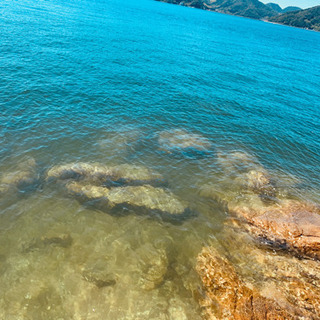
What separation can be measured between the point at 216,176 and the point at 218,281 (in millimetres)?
12862

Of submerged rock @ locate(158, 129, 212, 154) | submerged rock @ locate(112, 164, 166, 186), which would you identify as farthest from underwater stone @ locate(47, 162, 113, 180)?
submerged rock @ locate(158, 129, 212, 154)

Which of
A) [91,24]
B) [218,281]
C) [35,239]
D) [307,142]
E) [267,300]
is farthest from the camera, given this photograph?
[91,24]

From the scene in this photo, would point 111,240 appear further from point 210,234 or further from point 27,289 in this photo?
point 210,234

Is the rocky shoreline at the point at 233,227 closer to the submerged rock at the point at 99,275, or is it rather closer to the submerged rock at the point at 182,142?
the submerged rock at the point at 99,275

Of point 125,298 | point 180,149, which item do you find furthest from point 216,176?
point 125,298

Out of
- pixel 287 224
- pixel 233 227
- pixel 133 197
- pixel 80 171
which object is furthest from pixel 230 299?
pixel 80 171

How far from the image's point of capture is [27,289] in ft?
45.8

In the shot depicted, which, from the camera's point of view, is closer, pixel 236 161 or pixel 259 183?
pixel 259 183

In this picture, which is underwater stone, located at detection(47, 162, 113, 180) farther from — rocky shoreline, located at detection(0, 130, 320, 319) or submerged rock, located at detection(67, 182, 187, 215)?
submerged rock, located at detection(67, 182, 187, 215)

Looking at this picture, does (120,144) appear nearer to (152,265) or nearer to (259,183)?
(152,265)

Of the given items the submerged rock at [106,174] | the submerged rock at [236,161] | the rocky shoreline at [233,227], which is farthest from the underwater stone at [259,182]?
the submerged rock at [106,174]

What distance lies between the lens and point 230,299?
45.2ft

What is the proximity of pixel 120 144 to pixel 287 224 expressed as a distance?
2067cm

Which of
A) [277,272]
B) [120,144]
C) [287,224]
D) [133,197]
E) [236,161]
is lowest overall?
[277,272]
